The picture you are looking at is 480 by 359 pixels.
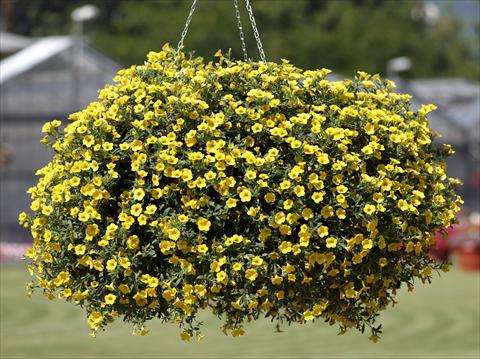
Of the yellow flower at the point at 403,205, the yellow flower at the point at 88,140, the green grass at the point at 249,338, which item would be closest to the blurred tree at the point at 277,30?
the green grass at the point at 249,338

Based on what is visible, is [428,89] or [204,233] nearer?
[204,233]

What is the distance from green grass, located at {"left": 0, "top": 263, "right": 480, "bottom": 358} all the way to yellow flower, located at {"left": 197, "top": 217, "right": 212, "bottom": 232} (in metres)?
8.02

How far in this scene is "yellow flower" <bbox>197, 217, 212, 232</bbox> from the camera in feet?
Result: 23.4

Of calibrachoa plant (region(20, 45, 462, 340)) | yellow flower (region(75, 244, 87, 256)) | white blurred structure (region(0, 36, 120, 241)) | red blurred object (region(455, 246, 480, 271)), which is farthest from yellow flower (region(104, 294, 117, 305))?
white blurred structure (region(0, 36, 120, 241))

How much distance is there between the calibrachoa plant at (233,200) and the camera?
23.7 ft

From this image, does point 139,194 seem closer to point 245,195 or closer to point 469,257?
point 245,195

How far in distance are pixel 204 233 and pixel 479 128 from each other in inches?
1436

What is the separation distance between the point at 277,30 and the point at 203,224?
64.0 meters

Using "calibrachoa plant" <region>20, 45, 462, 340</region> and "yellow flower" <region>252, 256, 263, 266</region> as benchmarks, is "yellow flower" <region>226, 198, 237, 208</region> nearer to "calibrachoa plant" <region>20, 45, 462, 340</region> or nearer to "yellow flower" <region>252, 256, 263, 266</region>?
"calibrachoa plant" <region>20, 45, 462, 340</region>

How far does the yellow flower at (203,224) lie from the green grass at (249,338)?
8.02 m

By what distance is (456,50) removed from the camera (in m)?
90.8

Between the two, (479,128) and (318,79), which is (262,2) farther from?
(318,79)

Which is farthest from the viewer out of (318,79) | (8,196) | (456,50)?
(456,50)

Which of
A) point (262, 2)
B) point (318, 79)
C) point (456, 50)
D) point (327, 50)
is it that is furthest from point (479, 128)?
point (456, 50)
